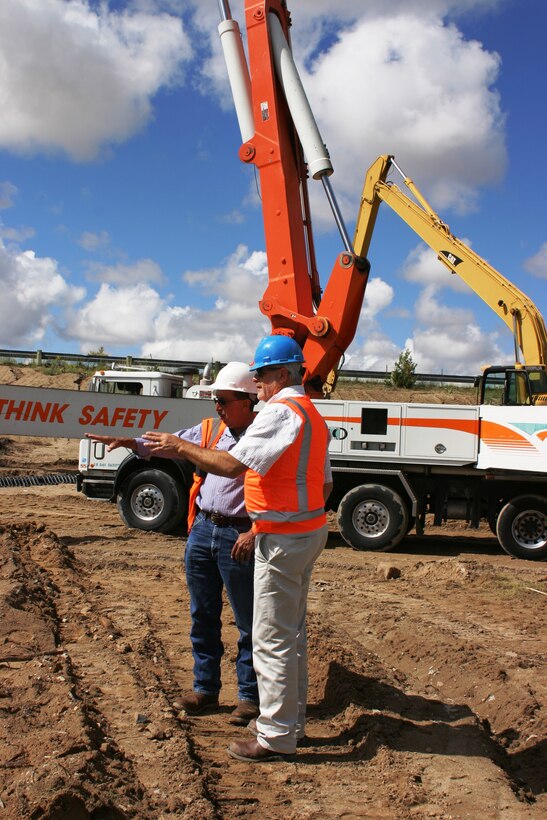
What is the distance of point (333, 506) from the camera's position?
11562 mm

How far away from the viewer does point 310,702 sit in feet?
16.6

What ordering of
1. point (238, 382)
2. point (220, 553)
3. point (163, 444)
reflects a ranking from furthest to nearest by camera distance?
point (220, 553) → point (238, 382) → point (163, 444)

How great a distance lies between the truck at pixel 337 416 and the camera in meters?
10.9

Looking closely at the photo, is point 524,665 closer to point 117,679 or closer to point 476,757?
point 476,757

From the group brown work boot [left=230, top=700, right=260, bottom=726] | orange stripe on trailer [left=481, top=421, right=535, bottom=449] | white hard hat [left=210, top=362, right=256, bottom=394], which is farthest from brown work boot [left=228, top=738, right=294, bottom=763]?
orange stripe on trailer [left=481, top=421, right=535, bottom=449]

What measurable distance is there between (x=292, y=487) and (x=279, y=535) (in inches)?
10.0

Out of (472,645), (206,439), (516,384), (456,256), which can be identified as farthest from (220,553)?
(456,256)

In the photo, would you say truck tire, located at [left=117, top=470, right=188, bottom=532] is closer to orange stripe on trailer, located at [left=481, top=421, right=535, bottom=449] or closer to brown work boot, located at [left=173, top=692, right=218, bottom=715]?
orange stripe on trailer, located at [left=481, top=421, right=535, bottom=449]

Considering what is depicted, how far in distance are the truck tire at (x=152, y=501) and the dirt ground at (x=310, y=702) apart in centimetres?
223

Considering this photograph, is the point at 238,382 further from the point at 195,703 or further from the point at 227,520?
the point at 195,703

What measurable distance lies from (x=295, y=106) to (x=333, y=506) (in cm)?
604

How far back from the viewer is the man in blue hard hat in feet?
12.5

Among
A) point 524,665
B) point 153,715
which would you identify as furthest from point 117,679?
point 524,665

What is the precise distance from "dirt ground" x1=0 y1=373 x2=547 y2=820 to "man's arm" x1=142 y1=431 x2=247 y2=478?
1503 millimetres
